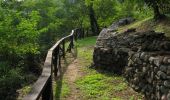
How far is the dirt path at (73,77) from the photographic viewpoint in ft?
29.8

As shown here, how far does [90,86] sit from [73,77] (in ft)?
5.33

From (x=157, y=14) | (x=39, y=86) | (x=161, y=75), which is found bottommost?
(x=161, y=75)

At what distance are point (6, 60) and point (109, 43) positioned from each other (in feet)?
29.5

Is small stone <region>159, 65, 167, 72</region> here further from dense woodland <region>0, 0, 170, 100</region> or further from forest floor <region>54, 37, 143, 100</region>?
dense woodland <region>0, 0, 170, 100</region>

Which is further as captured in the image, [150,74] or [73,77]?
[73,77]

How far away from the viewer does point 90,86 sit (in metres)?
10.1

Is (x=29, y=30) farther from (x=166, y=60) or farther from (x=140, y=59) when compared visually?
(x=166, y=60)

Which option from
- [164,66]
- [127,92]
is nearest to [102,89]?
[127,92]

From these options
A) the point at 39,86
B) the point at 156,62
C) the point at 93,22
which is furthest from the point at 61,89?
the point at 93,22

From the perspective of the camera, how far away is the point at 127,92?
9.23 metres

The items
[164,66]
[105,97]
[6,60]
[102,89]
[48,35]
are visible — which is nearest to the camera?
[164,66]

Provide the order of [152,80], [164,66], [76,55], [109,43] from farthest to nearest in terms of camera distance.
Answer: [76,55] → [109,43] → [152,80] → [164,66]

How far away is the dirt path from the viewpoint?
358 inches

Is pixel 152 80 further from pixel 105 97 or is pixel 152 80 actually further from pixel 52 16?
pixel 52 16
